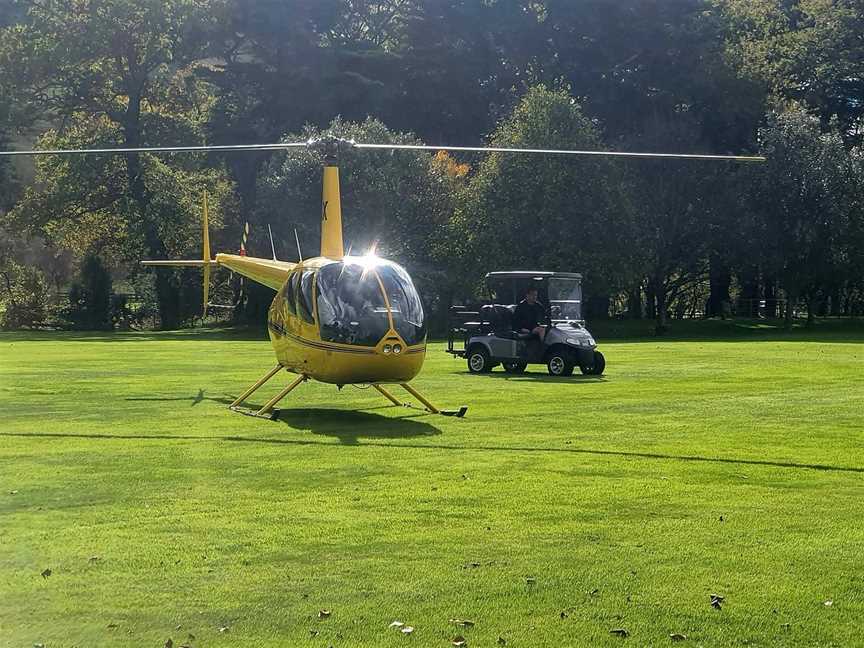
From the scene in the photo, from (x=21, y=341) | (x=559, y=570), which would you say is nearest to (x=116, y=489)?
(x=559, y=570)

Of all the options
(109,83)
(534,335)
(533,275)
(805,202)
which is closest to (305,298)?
(534,335)

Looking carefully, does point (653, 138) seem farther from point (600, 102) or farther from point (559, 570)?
point (559, 570)

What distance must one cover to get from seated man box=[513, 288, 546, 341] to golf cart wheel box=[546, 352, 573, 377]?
0.44m

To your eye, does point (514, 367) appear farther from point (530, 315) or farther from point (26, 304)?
point (26, 304)

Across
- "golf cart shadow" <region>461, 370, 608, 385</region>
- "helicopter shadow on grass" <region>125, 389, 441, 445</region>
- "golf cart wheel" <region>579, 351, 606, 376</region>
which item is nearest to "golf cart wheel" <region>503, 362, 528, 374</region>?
"golf cart shadow" <region>461, 370, 608, 385</region>

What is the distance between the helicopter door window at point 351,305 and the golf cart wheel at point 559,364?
8.50 metres

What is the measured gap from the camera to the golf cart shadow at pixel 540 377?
22297 mm

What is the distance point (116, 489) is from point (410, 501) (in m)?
2.62

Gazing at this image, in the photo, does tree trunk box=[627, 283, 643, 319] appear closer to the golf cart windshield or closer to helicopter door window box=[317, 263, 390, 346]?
the golf cart windshield

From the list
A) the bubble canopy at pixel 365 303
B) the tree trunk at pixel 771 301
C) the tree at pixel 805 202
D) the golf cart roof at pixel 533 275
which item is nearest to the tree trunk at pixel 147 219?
the tree at pixel 805 202

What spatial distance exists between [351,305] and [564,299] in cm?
984

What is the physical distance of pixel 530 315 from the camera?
77.6ft

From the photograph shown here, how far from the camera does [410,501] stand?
9.77 m

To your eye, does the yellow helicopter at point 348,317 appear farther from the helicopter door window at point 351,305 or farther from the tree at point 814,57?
the tree at point 814,57
